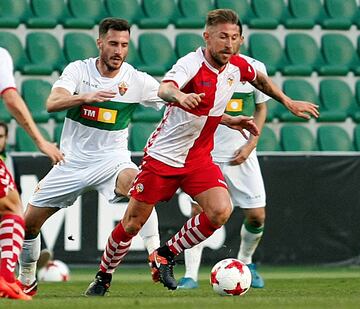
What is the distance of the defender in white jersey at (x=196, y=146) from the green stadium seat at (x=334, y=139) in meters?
6.43

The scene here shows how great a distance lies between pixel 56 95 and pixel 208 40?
4.04ft

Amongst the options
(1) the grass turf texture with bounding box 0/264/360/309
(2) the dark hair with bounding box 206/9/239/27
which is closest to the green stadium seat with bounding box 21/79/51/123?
(1) the grass turf texture with bounding box 0/264/360/309

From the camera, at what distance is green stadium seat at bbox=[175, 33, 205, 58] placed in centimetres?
1519

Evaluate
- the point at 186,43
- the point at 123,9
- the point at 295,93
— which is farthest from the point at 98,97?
the point at 295,93

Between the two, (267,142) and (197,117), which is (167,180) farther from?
(267,142)

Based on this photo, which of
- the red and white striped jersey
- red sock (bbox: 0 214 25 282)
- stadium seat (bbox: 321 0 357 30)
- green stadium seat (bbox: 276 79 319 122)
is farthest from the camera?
stadium seat (bbox: 321 0 357 30)

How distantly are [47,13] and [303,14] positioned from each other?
12.1 feet

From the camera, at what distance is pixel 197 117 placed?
845 centimetres

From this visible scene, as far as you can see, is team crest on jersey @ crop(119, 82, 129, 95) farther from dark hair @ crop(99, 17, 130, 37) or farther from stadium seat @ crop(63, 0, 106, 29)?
stadium seat @ crop(63, 0, 106, 29)

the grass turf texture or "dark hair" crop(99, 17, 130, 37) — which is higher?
"dark hair" crop(99, 17, 130, 37)

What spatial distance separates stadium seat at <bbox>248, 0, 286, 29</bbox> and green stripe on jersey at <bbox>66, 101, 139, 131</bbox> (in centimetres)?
689

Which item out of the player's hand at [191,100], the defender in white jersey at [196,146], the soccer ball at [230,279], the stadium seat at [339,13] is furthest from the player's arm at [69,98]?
the stadium seat at [339,13]

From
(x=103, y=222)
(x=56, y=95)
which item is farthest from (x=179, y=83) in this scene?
(x=103, y=222)

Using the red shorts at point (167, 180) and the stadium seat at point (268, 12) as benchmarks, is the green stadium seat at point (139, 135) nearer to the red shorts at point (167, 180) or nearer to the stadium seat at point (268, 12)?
the stadium seat at point (268, 12)
